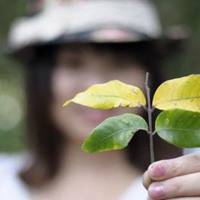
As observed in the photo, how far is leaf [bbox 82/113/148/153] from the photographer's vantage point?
0.52 metres

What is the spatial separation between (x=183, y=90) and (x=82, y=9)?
1.06 meters

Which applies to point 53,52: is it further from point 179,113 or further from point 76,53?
point 179,113

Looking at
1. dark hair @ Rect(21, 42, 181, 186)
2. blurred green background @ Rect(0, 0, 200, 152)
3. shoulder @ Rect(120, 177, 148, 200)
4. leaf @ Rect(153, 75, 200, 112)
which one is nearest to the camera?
leaf @ Rect(153, 75, 200, 112)

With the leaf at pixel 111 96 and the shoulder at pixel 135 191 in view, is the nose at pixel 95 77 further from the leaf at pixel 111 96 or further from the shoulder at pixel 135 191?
the leaf at pixel 111 96

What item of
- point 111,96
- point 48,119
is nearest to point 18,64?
point 48,119

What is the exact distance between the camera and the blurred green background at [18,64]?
2.65m

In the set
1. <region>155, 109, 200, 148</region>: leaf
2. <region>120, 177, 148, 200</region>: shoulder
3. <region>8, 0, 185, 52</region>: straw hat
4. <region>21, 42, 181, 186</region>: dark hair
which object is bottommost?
<region>120, 177, 148, 200</region>: shoulder

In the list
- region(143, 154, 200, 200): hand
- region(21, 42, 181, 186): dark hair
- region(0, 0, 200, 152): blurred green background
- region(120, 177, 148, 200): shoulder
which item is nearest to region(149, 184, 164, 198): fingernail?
region(143, 154, 200, 200): hand

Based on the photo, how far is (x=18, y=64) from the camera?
124 inches

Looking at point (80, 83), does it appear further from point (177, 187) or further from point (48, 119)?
point (177, 187)

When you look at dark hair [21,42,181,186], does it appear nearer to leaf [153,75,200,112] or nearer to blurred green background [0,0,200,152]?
blurred green background [0,0,200,152]

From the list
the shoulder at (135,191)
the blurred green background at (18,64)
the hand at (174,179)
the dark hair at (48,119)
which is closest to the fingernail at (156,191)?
the hand at (174,179)

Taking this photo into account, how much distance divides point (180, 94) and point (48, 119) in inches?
40.3

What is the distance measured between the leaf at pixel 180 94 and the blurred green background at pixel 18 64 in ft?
4.88
